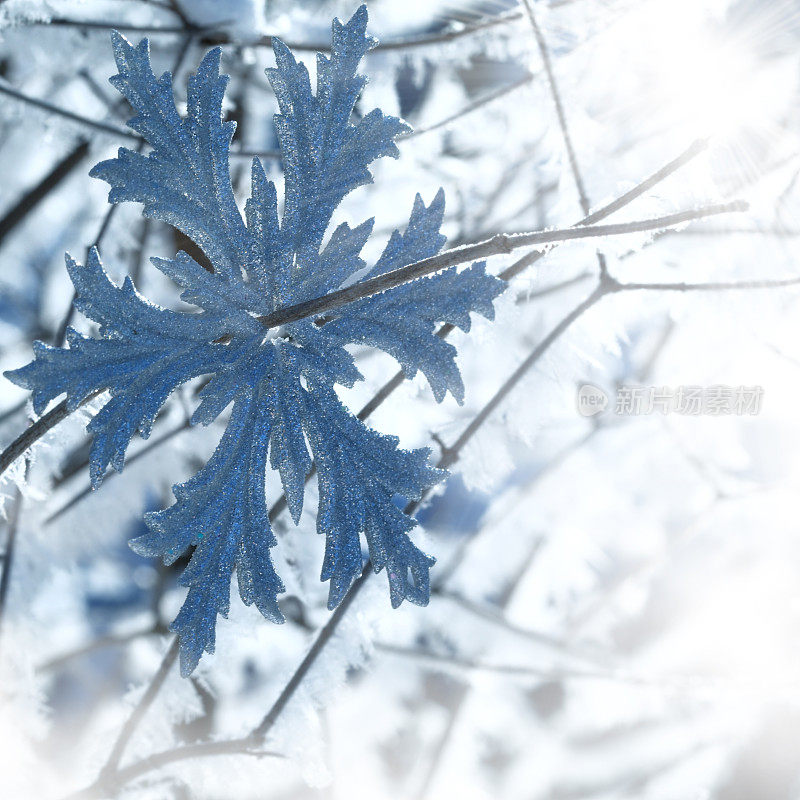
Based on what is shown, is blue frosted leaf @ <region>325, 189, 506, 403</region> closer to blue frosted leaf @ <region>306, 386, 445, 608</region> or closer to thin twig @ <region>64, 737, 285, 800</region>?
blue frosted leaf @ <region>306, 386, 445, 608</region>

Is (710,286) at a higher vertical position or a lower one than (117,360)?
higher

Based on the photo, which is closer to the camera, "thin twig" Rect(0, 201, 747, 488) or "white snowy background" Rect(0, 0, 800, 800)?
"thin twig" Rect(0, 201, 747, 488)

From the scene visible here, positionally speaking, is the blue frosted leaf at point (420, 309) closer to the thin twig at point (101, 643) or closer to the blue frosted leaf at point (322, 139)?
the blue frosted leaf at point (322, 139)

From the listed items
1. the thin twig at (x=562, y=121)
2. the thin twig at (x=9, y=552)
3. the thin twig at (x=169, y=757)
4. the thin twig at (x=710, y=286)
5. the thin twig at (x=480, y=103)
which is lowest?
the thin twig at (x=169, y=757)

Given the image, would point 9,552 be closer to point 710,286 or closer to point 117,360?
point 117,360

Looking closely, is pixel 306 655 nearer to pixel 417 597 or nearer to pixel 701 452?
pixel 417 597

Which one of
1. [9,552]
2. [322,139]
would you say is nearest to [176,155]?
[322,139]

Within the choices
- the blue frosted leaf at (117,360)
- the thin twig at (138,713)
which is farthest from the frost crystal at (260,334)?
the thin twig at (138,713)

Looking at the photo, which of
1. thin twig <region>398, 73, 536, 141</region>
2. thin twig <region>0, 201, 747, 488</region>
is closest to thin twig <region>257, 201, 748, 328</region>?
thin twig <region>0, 201, 747, 488</region>
